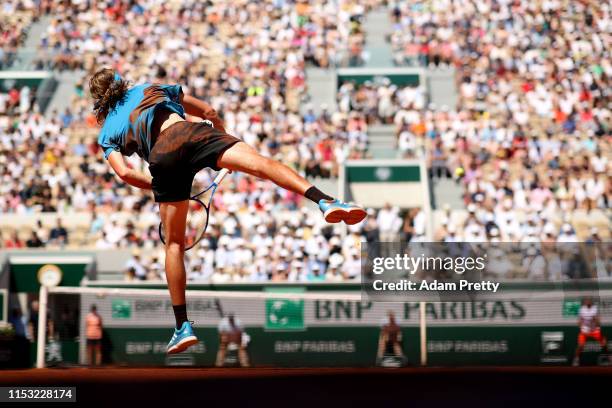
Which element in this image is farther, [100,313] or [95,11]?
[95,11]

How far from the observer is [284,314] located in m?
17.5

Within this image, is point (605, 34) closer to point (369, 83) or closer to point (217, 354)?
point (369, 83)

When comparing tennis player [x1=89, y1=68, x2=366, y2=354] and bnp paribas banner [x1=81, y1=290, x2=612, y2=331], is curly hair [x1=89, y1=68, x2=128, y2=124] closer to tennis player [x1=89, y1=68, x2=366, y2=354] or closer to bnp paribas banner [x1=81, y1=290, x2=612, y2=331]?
tennis player [x1=89, y1=68, x2=366, y2=354]

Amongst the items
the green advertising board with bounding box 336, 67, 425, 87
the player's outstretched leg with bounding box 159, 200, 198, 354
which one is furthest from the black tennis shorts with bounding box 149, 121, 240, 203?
the green advertising board with bounding box 336, 67, 425, 87

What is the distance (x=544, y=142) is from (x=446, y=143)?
107 inches

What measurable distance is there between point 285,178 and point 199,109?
5.27 ft

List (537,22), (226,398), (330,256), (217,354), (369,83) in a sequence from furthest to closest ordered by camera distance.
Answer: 1. (537,22)
2. (369,83)
3. (330,256)
4. (217,354)
5. (226,398)

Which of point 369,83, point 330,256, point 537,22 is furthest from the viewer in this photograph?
point 537,22

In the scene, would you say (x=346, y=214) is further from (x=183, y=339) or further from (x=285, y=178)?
(x=183, y=339)

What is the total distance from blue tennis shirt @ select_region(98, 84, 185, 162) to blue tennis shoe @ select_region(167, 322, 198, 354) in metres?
1.53

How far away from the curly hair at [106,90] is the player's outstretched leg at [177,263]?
1040 mm

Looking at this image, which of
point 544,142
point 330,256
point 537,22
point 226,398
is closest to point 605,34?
point 537,22

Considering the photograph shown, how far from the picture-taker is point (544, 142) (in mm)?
25984

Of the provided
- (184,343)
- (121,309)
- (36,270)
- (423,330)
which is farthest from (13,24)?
(184,343)
